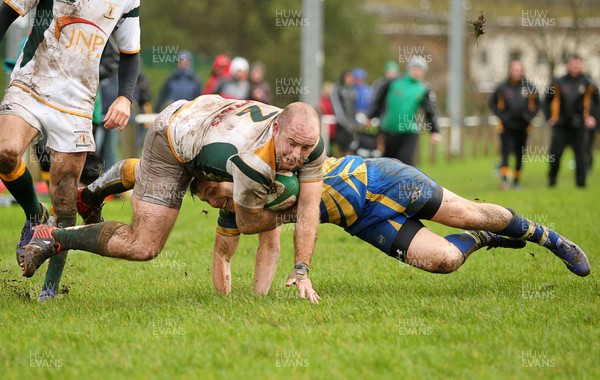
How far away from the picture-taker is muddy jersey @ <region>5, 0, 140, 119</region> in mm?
6965

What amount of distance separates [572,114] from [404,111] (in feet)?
12.1

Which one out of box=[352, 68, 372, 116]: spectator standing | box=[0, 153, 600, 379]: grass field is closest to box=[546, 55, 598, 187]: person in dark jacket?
box=[352, 68, 372, 116]: spectator standing

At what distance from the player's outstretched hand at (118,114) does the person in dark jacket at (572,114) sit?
1222 centimetres

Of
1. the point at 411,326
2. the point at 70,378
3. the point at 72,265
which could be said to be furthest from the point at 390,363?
the point at 72,265

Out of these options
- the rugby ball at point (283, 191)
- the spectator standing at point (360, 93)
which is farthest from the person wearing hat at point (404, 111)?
the rugby ball at point (283, 191)

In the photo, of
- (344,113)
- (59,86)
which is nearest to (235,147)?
(59,86)

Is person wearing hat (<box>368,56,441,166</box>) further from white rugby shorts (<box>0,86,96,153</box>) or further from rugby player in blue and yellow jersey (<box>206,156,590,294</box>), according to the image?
white rugby shorts (<box>0,86,96,153</box>)

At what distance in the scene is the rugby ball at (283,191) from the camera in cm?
636

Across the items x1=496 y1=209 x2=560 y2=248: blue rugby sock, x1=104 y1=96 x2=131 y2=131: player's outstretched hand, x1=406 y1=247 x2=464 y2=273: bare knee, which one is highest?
x1=104 y1=96 x2=131 y2=131: player's outstretched hand

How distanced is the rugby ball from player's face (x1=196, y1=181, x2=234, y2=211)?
18.1 inches

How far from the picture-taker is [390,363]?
5273 millimetres

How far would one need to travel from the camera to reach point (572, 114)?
59.6 feet

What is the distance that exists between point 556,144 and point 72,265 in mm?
11871

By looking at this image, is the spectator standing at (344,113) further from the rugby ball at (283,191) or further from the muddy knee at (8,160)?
the rugby ball at (283,191)
